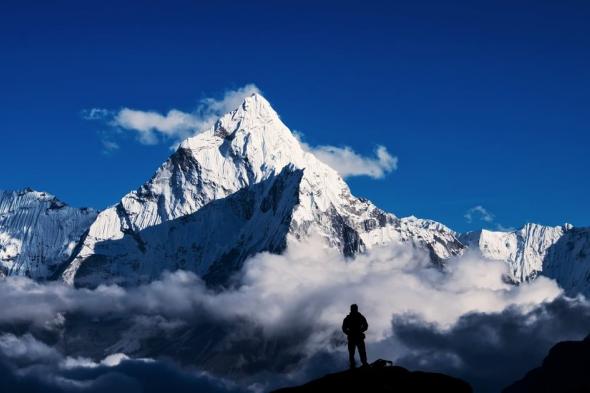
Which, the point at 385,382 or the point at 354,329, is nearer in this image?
the point at 385,382

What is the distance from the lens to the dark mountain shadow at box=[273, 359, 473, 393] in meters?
61.7

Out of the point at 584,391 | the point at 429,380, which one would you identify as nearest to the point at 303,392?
the point at 429,380

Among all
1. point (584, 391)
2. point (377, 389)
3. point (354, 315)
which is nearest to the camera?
point (377, 389)

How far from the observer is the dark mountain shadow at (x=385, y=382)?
202 feet

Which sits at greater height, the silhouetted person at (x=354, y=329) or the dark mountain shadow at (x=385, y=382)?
the silhouetted person at (x=354, y=329)

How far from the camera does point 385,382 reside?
62.2 meters

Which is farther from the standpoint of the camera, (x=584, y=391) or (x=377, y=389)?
(x=584, y=391)

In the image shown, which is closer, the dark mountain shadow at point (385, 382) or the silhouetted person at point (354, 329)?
the dark mountain shadow at point (385, 382)

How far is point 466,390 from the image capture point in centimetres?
6250

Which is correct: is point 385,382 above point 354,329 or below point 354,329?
below

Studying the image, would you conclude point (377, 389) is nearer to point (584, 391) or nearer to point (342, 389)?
point (342, 389)

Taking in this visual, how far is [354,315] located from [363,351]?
2.59 metres

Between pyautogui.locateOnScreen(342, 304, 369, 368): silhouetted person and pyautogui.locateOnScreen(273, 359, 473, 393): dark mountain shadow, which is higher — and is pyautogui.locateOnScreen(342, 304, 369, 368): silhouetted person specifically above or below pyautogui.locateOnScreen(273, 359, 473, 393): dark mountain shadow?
above

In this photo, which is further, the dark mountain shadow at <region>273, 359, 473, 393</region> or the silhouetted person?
the silhouetted person
